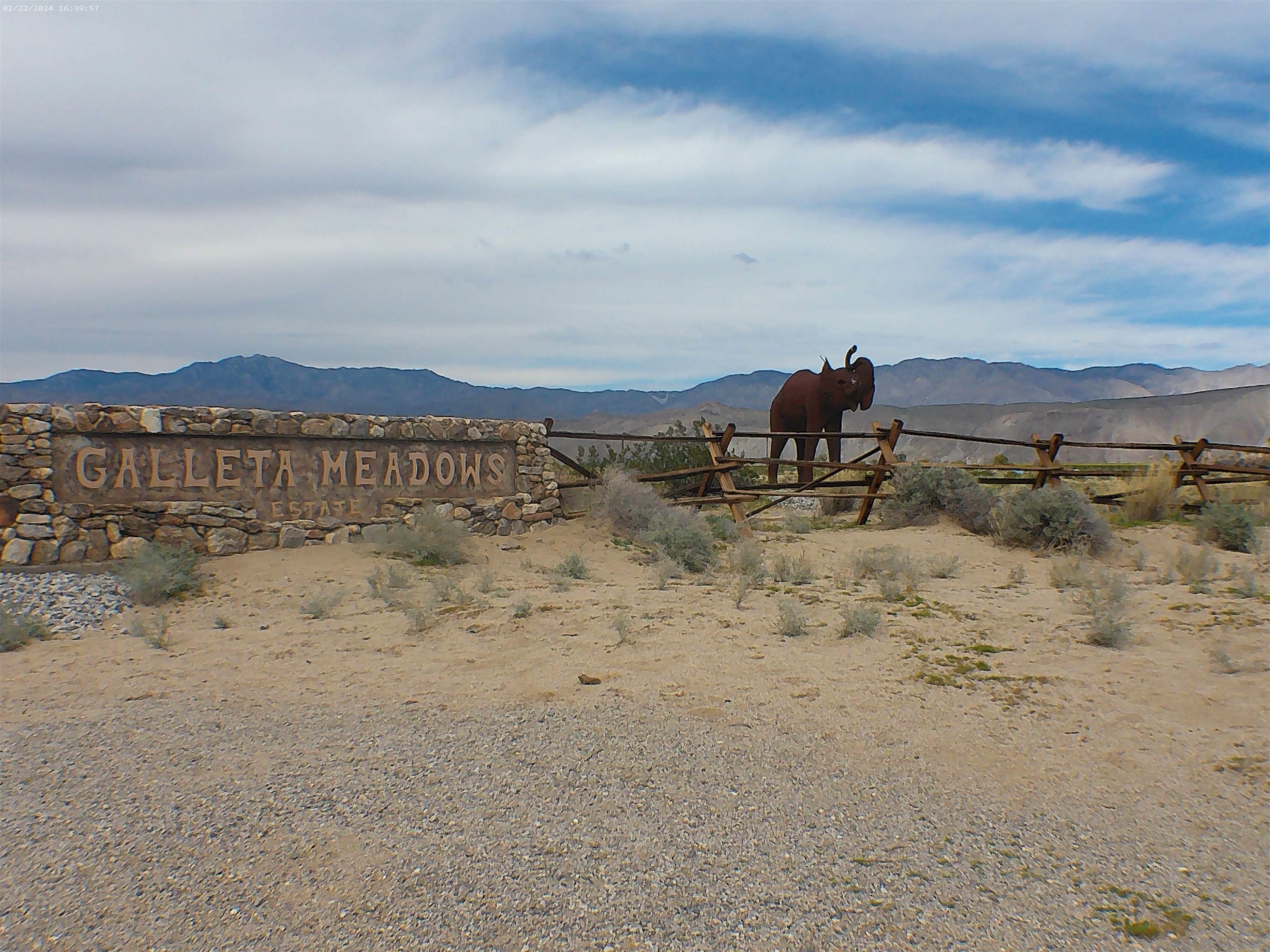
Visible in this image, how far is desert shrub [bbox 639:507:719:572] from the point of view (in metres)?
9.27

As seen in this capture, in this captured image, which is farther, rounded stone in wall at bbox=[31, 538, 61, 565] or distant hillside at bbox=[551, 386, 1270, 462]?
distant hillside at bbox=[551, 386, 1270, 462]

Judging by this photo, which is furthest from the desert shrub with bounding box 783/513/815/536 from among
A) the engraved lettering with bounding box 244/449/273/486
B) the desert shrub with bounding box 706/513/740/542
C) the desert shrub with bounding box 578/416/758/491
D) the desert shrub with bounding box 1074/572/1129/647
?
the engraved lettering with bounding box 244/449/273/486

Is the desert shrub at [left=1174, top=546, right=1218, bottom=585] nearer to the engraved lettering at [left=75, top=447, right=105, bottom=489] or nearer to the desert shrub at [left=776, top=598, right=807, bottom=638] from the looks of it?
the desert shrub at [left=776, top=598, right=807, bottom=638]

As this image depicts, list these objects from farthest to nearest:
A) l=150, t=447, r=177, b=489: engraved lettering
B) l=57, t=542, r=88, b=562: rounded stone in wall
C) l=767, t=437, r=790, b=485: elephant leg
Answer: l=767, t=437, r=790, b=485: elephant leg → l=150, t=447, r=177, b=489: engraved lettering → l=57, t=542, r=88, b=562: rounded stone in wall

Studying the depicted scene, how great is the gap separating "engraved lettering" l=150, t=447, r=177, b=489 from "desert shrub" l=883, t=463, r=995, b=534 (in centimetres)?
908

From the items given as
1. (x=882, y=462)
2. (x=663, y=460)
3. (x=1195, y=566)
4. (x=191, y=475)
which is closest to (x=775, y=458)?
(x=663, y=460)

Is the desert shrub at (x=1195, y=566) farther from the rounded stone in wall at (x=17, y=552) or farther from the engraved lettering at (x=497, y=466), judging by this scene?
the rounded stone in wall at (x=17, y=552)

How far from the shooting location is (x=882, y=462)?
12.5 m

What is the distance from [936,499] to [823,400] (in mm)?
5926

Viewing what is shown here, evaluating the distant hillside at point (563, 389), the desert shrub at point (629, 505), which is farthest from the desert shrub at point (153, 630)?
the distant hillside at point (563, 389)

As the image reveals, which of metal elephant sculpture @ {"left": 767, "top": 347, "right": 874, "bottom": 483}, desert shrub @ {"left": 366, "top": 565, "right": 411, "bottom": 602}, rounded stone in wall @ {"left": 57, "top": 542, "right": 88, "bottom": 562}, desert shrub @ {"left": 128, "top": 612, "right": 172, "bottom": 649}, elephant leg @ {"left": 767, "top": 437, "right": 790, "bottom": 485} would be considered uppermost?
metal elephant sculpture @ {"left": 767, "top": 347, "right": 874, "bottom": 483}

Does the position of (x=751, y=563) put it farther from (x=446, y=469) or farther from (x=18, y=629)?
(x=18, y=629)

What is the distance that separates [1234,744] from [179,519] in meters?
9.04

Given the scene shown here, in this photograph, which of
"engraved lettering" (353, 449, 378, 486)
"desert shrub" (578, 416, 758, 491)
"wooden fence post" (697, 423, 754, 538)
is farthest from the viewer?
"desert shrub" (578, 416, 758, 491)
